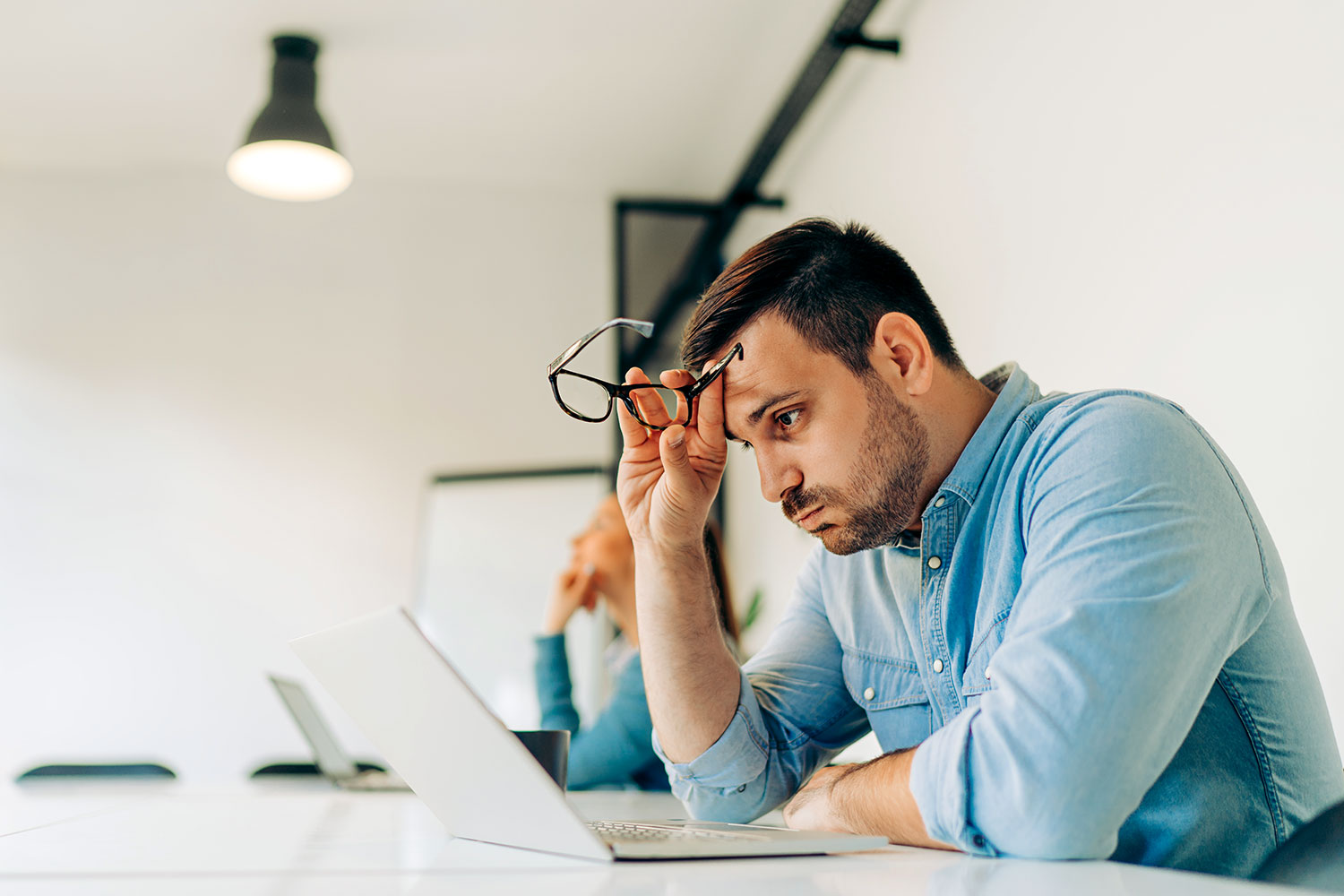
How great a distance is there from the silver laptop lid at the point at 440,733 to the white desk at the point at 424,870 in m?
0.02

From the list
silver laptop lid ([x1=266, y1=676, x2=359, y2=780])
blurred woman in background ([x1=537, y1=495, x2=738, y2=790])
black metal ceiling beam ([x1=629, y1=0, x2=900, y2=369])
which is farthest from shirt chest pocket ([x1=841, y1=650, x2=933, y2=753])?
black metal ceiling beam ([x1=629, y1=0, x2=900, y2=369])

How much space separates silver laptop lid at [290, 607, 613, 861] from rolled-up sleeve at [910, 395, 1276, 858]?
1.04 feet

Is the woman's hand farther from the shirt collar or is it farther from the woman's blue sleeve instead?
the shirt collar

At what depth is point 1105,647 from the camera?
0.79 metres

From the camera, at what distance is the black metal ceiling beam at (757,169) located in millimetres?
2715

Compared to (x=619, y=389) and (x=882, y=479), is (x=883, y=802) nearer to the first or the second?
(x=882, y=479)

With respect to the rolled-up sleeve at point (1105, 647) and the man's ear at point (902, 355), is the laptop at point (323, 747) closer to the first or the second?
the man's ear at point (902, 355)

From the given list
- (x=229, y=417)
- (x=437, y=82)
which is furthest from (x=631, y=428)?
(x=229, y=417)

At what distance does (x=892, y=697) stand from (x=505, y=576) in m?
2.99

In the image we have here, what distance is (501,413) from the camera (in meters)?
4.30

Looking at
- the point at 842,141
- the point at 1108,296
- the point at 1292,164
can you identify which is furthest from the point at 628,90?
A: the point at 1292,164

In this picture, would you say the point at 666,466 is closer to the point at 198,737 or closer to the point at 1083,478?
the point at 1083,478

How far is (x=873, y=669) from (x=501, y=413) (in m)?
3.20

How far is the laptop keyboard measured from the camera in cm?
81
